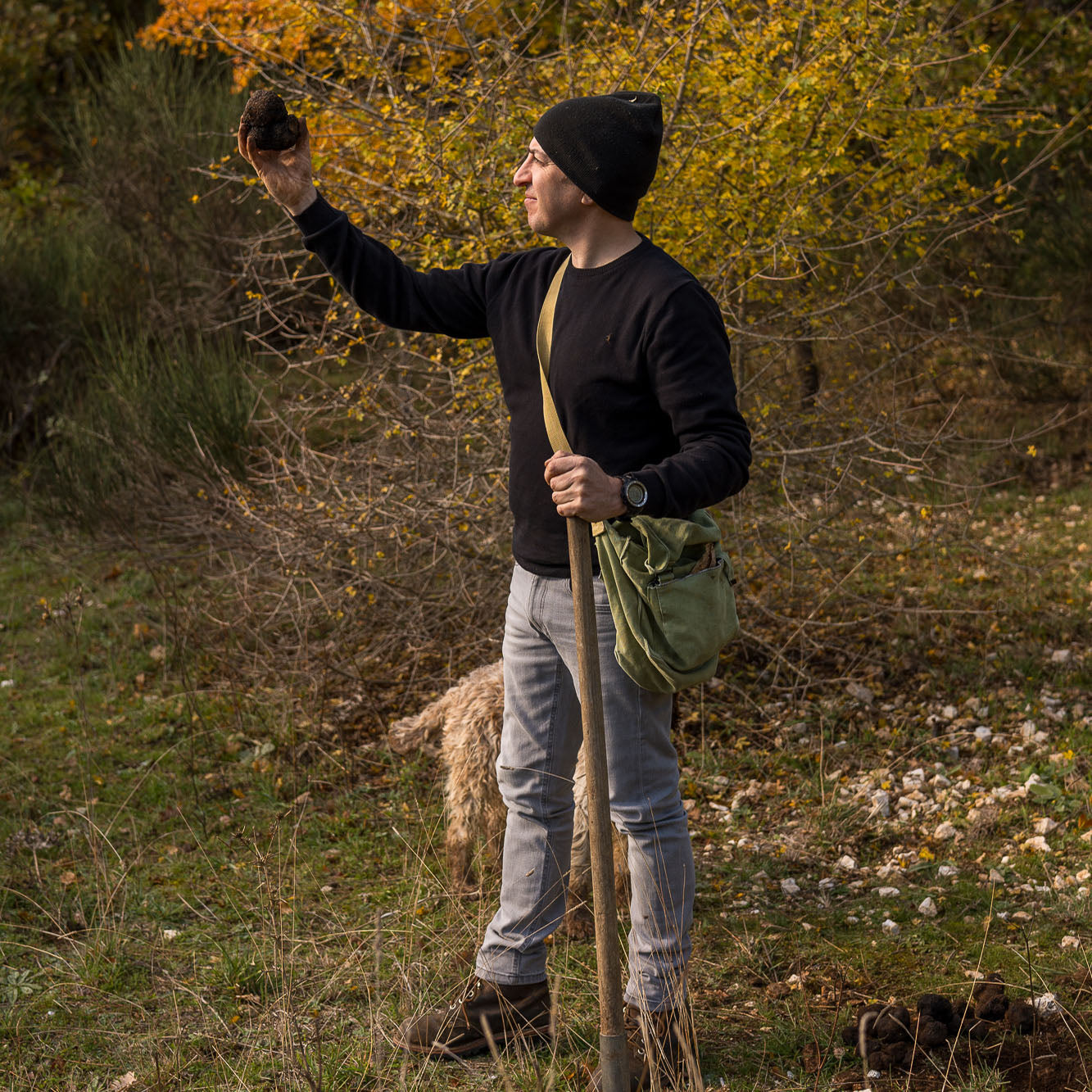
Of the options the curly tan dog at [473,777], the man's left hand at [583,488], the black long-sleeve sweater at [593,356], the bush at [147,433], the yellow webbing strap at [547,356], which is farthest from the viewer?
the bush at [147,433]

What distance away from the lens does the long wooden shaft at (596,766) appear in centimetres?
219

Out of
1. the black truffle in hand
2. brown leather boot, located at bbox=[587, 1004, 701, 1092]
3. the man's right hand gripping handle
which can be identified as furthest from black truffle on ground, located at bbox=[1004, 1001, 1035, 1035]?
the black truffle in hand

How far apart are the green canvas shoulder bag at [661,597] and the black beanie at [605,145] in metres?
0.46

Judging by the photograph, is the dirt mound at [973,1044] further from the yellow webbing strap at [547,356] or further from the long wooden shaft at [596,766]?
the yellow webbing strap at [547,356]

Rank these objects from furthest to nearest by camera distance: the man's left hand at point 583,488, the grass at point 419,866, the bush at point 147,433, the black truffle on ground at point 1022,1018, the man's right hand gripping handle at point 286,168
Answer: the bush at point 147,433 < the grass at point 419,866 < the black truffle on ground at point 1022,1018 < the man's right hand gripping handle at point 286,168 < the man's left hand at point 583,488

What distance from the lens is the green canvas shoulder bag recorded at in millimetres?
2318

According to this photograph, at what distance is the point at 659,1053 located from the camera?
2.43 meters

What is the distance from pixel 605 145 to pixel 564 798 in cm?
139

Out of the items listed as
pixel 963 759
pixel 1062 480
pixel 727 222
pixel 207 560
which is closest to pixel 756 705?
pixel 963 759

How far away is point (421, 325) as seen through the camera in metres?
2.75

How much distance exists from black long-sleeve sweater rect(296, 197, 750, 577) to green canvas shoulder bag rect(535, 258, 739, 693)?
10cm

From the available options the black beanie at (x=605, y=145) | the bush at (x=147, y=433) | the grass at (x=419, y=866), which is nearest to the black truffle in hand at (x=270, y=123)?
the black beanie at (x=605, y=145)

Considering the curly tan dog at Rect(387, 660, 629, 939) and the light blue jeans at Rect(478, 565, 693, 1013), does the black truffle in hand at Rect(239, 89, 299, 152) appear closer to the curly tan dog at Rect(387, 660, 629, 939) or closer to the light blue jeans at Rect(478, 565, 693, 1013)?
the light blue jeans at Rect(478, 565, 693, 1013)

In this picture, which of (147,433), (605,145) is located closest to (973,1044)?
(605,145)
